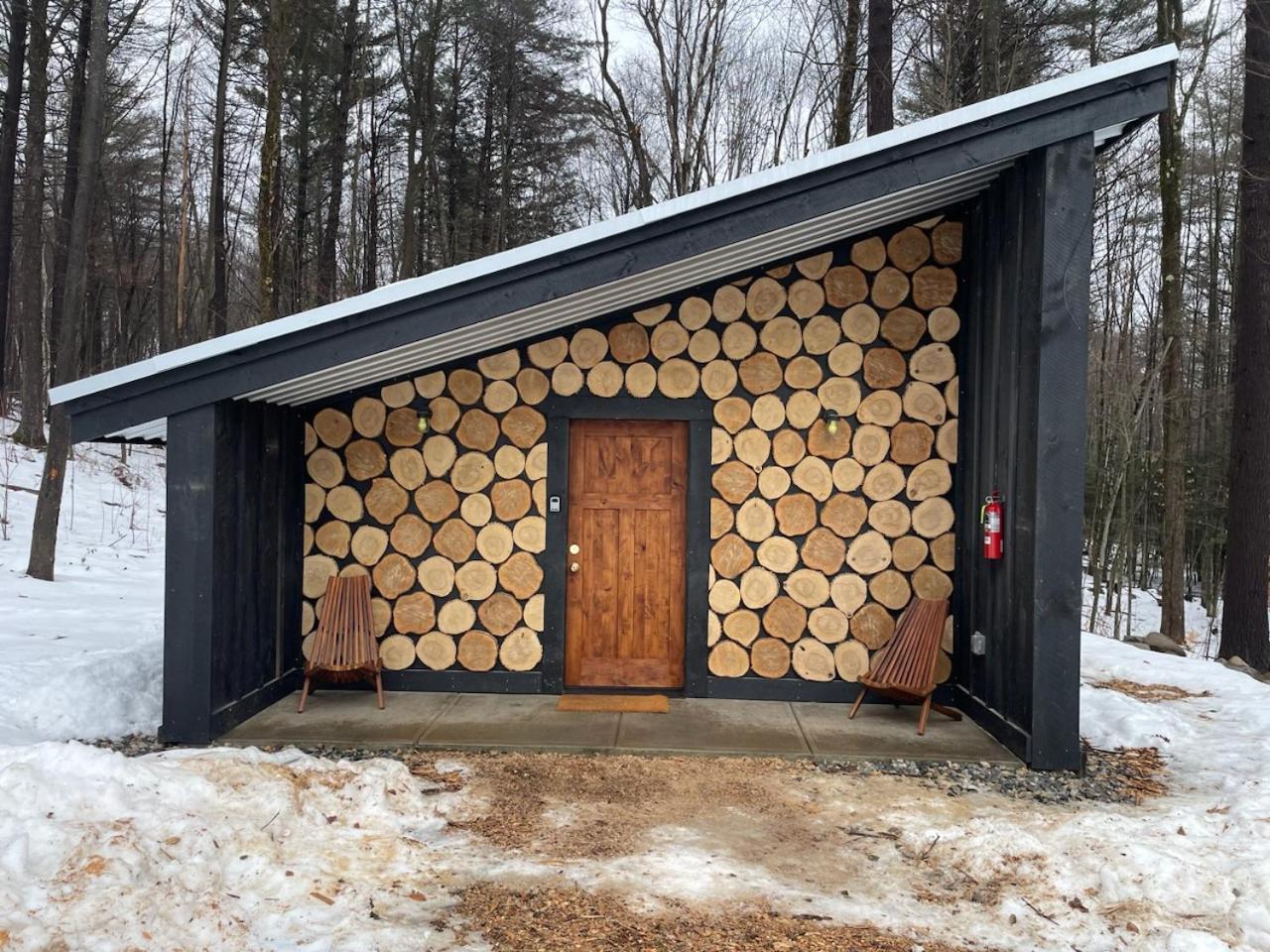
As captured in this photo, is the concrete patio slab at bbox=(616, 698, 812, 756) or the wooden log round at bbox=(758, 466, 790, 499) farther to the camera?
the wooden log round at bbox=(758, 466, 790, 499)

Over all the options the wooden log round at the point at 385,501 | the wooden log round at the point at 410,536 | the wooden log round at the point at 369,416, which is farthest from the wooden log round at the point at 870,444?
the wooden log round at the point at 369,416

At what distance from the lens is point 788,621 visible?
18.9ft

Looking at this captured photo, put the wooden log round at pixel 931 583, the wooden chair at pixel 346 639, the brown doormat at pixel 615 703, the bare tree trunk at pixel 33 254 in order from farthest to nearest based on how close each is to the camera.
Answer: the bare tree trunk at pixel 33 254, the wooden log round at pixel 931 583, the brown doormat at pixel 615 703, the wooden chair at pixel 346 639

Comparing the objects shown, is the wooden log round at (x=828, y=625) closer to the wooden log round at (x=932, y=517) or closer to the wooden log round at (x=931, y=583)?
the wooden log round at (x=931, y=583)

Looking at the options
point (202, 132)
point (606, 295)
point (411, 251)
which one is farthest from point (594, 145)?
point (606, 295)

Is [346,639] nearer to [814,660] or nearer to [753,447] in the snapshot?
[753,447]

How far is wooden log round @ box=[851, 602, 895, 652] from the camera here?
571 centimetres

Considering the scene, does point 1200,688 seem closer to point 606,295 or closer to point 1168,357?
point 606,295

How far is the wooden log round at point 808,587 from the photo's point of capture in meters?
5.75

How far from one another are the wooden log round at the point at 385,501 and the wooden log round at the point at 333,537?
199 mm

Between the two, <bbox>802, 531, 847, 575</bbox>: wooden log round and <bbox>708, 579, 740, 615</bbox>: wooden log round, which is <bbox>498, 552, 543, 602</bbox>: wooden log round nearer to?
<bbox>708, 579, 740, 615</bbox>: wooden log round

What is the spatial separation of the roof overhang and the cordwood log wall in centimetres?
99

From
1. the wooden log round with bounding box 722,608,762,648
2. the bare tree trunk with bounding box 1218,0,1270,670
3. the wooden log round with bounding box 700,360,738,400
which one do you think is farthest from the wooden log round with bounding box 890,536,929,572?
the bare tree trunk with bounding box 1218,0,1270,670

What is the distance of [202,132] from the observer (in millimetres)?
16438
